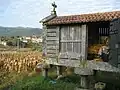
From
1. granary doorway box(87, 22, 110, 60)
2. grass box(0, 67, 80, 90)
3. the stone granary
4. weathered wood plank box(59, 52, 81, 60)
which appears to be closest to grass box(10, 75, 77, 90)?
grass box(0, 67, 80, 90)

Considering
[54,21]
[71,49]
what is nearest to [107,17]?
[71,49]

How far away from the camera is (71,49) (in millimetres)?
12914

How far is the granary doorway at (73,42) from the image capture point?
40.0 ft

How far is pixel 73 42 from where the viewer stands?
42.0 feet

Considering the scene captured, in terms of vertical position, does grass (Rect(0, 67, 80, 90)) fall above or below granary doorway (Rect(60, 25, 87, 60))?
below

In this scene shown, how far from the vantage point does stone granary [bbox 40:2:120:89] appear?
1168 cm

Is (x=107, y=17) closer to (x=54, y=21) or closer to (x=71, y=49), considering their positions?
(x=71, y=49)

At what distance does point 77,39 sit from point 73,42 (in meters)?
0.30

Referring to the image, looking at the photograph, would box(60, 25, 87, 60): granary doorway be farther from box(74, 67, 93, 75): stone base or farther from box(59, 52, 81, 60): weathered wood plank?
box(74, 67, 93, 75): stone base

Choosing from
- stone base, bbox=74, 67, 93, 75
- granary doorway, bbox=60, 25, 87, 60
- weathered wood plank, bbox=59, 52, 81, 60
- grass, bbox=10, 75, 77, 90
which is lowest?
grass, bbox=10, 75, 77, 90

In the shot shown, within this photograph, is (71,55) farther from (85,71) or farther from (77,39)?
(85,71)

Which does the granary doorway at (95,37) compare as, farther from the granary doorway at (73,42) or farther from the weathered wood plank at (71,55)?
the weathered wood plank at (71,55)

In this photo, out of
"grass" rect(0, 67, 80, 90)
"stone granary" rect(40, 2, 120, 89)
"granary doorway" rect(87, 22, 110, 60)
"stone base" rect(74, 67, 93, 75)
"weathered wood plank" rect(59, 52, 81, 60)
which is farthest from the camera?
"grass" rect(0, 67, 80, 90)

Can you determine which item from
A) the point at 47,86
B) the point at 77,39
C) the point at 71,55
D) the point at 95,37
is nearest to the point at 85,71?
the point at 71,55
